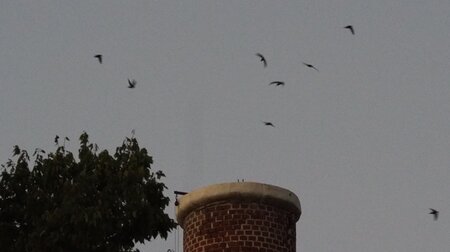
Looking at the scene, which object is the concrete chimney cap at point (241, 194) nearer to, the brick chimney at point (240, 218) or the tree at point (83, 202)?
the brick chimney at point (240, 218)

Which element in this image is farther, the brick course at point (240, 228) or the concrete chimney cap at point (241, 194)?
the concrete chimney cap at point (241, 194)

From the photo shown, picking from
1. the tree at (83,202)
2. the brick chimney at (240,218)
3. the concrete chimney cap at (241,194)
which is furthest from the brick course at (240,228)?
the tree at (83,202)

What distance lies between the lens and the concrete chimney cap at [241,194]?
22.0m

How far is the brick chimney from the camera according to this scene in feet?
71.5

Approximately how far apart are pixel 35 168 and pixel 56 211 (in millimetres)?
2208

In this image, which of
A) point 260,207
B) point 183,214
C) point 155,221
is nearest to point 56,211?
point 155,221

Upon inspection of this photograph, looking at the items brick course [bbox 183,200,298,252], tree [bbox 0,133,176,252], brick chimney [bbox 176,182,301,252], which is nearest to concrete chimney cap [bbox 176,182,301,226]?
brick chimney [bbox 176,182,301,252]

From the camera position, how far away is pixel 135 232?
27219 mm

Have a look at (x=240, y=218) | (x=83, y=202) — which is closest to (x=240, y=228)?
(x=240, y=218)

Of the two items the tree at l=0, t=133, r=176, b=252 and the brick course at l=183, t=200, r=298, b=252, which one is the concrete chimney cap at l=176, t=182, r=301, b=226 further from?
the tree at l=0, t=133, r=176, b=252

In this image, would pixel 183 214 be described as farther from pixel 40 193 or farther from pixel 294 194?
pixel 40 193

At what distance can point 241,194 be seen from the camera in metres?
22.0

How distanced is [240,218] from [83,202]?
5987mm

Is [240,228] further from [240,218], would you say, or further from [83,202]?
[83,202]
